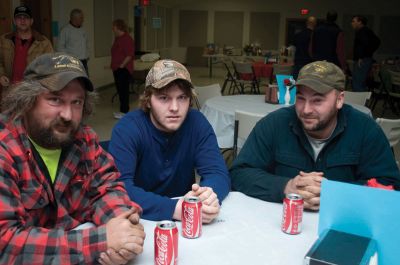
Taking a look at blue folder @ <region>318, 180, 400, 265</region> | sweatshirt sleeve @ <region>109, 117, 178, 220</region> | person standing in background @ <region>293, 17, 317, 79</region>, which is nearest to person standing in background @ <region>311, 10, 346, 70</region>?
person standing in background @ <region>293, 17, 317, 79</region>

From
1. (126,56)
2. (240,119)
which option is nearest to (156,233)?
(240,119)

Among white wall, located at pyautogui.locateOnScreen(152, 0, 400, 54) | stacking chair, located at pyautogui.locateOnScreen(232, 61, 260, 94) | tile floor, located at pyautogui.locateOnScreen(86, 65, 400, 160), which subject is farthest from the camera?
white wall, located at pyautogui.locateOnScreen(152, 0, 400, 54)

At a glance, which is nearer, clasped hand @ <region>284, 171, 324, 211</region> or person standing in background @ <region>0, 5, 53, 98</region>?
clasped hand @ <region>284, 171, 324, 211</region>

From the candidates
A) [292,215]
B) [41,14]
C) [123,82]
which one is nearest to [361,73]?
[123,82]

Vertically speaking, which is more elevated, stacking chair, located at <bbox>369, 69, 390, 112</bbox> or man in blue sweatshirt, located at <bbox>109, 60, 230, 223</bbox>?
man in blue sweatshirt, located at <bbox>109, 60, 230, 223</bbox>

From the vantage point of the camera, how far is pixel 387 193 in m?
1.09

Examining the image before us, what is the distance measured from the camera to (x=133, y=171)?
175 cm

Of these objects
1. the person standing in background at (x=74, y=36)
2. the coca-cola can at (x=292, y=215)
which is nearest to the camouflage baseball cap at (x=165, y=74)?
the coca-cola can at (x=292, y=215)

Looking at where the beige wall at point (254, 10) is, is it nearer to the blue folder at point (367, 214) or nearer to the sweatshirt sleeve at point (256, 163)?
the sweatshirt sleeve at point (256, 163)

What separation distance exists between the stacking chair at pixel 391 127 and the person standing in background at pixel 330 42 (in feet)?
9.31

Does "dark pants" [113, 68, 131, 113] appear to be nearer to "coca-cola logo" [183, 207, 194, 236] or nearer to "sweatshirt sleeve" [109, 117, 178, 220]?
"sweatshirt sleeve" [109, 117, 178, 220]

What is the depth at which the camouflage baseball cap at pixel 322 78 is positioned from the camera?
5.83ft

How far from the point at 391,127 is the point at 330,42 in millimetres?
3118

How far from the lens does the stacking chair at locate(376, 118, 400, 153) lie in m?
3.09
